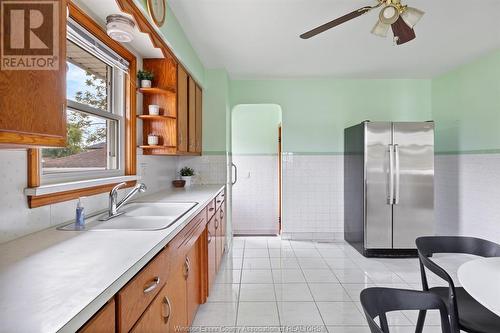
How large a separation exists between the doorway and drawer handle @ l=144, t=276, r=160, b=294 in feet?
13.9

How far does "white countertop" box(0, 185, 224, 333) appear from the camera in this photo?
0.70 meters

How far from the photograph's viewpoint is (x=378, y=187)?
3781 millimetres

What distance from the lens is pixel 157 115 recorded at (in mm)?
2771

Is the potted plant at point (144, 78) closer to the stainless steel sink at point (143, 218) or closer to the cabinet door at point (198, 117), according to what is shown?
the cabinet door at point (198, 117)

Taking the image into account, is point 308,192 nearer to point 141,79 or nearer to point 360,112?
point 360,112

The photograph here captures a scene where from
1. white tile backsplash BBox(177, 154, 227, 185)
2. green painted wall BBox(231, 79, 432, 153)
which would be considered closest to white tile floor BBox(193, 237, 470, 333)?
white tile backsplash BBox(177, 154, 227, 185)

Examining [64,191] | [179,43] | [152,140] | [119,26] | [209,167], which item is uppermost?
[179,43]

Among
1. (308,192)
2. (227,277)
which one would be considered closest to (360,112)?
(308,192)

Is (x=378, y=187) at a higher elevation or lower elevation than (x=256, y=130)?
lower

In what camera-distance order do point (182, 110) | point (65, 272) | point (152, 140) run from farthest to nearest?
point (182, 110), point (152, 140), point (65, 272)

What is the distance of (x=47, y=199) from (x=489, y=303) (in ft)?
6.43

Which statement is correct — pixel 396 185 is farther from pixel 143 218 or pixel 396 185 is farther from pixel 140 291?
pixel 140 291

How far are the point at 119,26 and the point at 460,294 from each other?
2.61m

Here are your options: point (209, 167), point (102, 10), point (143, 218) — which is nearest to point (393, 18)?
point (102, 10)
